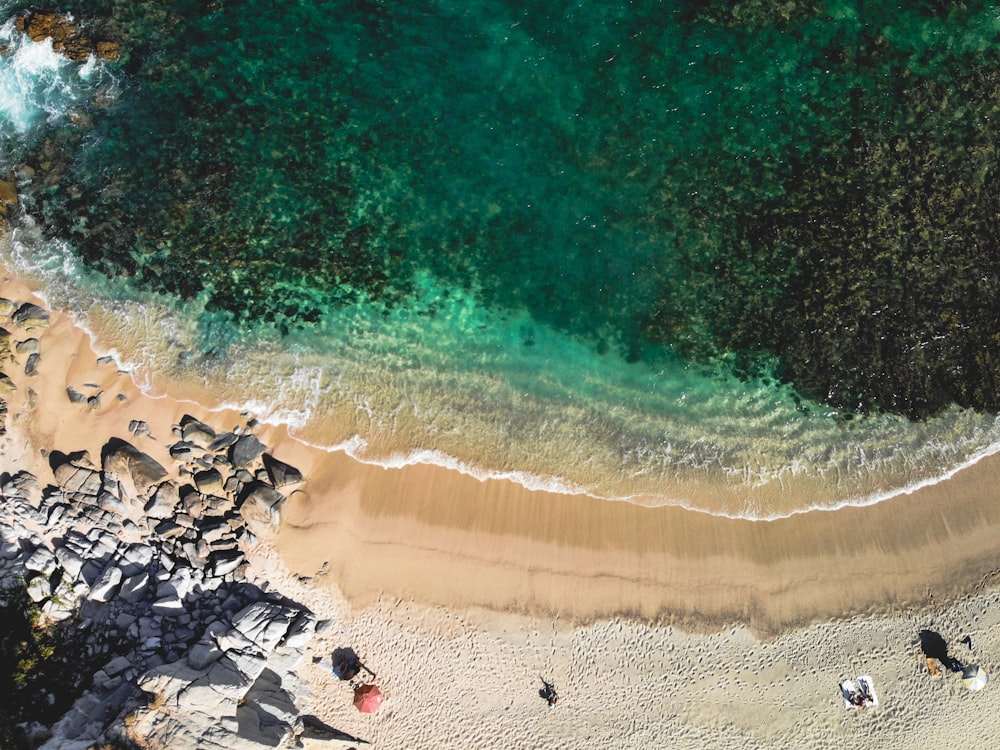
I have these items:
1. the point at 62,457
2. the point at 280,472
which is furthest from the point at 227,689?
the point at 62,457

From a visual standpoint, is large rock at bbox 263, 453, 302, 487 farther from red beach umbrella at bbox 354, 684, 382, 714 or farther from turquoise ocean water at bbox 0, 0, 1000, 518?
red beach umbrella at bbox 354, 684, 382, 714

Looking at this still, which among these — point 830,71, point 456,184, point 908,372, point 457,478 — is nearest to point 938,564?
point 908,372

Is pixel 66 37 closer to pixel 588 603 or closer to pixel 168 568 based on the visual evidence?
pixel 168 568

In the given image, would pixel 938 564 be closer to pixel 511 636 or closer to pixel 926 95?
pixel 511 636

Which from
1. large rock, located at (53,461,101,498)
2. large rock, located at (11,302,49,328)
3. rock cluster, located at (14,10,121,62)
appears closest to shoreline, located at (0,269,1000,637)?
large rock, located at (11,302,49,328)

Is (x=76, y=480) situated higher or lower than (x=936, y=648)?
higher

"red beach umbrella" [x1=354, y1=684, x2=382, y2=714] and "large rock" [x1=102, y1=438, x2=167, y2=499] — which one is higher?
"large rock" [x1=102, y1=438, x2=167, y2=499]
